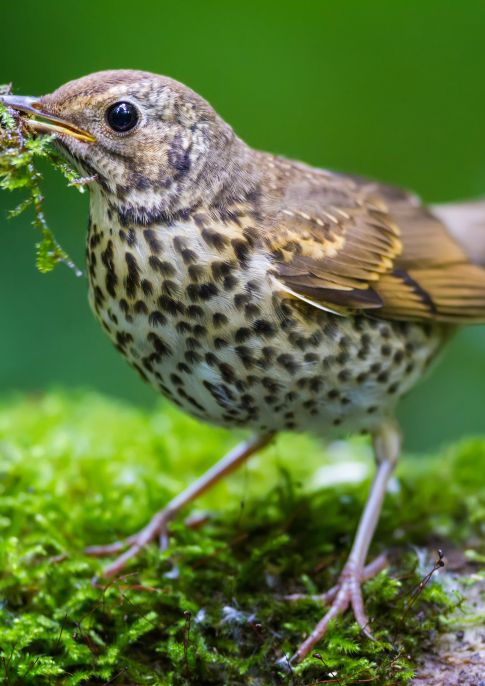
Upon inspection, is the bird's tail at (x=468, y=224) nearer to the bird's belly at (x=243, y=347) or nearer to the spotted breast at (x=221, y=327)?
the bird's belly at (x=243, y=347)

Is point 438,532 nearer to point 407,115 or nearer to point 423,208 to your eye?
point 423,208

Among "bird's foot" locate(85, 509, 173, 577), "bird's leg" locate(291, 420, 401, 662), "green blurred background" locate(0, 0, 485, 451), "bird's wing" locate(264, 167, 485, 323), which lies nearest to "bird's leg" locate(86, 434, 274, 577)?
"bird's foot" locate(85, 509, 173, 577)

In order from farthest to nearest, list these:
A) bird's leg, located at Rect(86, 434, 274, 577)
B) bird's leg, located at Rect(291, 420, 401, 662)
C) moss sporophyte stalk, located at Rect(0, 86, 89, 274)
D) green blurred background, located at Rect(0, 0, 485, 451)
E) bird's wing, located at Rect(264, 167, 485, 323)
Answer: green blurred background, located at Rect(0, 0, 485, 451) → bird's leg, located at Rect(86, 434, 274, 577) → bird's wing, located at Rect(264, 167, 485, 323) → bird's leg, located at Rect(291, 420, 401, 662) → moss sporophyte stalk, located at Rect(0, 86, 89, 274)

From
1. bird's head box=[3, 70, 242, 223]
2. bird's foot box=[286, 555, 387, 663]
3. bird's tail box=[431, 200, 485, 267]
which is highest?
bird's head box=[3, 70, 242, 223]

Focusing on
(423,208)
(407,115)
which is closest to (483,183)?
(407,115)


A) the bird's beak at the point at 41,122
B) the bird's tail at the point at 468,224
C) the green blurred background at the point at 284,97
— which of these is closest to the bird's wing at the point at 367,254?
the bird's tail at the point at 468,224

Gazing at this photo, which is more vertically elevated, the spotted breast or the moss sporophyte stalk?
the moss sporophyte stalk

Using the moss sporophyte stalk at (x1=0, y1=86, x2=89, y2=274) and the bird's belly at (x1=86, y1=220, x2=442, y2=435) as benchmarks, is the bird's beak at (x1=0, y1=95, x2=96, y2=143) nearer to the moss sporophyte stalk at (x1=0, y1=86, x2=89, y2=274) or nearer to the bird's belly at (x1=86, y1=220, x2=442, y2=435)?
the moss sporophyte stalk at (x1=0, y1=86, x2=89, y2=274)
